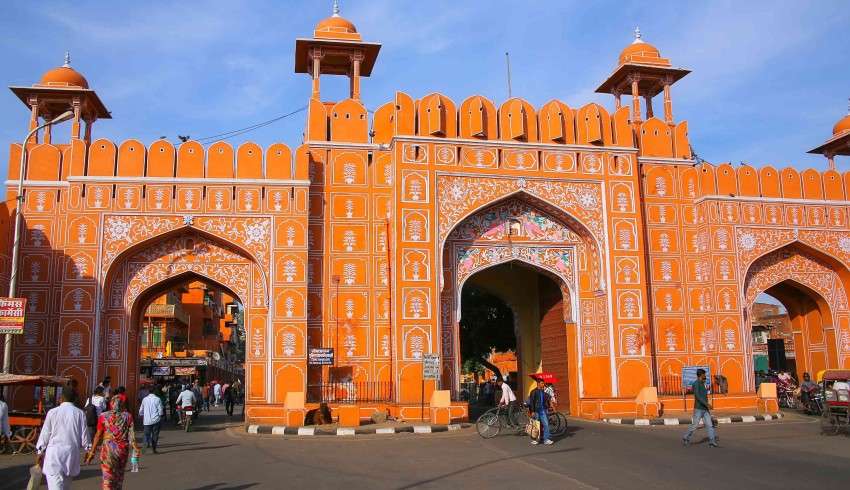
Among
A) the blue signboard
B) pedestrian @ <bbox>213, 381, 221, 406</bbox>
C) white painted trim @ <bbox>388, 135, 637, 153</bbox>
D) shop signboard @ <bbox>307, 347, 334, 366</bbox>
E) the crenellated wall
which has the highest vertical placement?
the crenellated wall

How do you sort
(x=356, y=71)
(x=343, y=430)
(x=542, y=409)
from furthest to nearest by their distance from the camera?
1. (x=356, y=71)
2. (x=343, y=430)
3. (x=542, y=409)

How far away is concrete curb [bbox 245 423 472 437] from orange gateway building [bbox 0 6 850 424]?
1023 mm

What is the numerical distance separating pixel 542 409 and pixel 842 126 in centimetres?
1691

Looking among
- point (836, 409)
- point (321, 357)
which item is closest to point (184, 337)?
point (321, 357)

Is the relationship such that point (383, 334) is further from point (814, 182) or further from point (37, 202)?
point (814, 182)

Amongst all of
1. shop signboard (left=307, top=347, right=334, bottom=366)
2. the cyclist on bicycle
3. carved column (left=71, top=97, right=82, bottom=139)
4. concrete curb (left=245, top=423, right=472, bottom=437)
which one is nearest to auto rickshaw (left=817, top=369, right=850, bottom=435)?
the cyclist on bicycle

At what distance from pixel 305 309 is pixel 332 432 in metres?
3.71

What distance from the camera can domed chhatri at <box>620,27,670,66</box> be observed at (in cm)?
2320

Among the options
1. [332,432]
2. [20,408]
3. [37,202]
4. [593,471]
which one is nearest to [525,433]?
[332,432]

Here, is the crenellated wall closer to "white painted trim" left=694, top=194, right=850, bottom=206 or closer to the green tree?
"white painted trim" left=694, top=194, right=850, bottom=206

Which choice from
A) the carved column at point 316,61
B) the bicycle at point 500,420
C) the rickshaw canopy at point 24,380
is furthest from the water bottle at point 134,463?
the carved column at point 316,61

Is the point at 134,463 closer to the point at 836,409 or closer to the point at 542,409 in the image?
the point at 542,409

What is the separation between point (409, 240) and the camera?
762 inches

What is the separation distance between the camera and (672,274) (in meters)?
21.5
